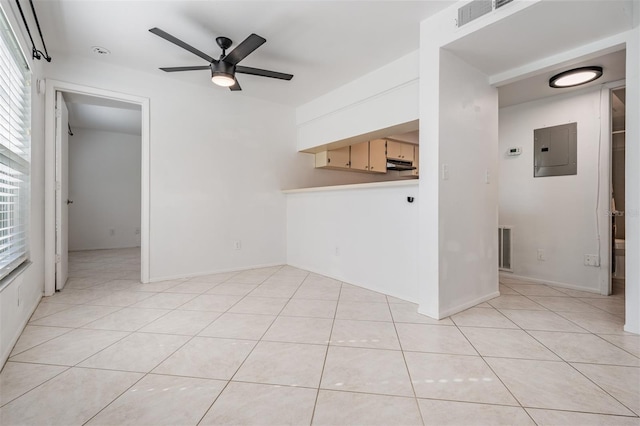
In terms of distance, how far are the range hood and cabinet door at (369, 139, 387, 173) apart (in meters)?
0.12

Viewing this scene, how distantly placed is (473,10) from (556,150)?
210 centimetres

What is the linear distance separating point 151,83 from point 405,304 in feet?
11.6

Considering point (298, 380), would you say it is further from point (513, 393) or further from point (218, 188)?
point (218, 188)

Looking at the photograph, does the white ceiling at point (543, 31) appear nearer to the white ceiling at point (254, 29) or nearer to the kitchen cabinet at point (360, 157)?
the white ceiling at point (254, 29)

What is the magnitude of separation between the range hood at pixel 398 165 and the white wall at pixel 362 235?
219 cm

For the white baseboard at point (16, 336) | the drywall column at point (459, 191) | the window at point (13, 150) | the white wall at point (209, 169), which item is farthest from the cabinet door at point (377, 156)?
the white baseboard at point (16, 336)

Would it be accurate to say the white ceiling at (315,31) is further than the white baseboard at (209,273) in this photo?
No

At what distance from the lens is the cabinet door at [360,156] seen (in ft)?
15.5

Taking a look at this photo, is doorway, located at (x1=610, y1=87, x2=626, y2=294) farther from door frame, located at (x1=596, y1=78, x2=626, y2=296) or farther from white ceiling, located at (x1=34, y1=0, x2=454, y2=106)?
white ceiling, located at (x1=34, y1=0, x2=454, y2=106)

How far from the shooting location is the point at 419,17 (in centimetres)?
222

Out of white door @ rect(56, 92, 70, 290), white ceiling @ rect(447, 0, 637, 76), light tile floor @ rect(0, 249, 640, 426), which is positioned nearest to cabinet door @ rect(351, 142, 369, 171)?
white ceiling @ rect(447, 0, 637, 76)

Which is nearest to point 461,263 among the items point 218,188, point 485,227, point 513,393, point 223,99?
point 485,227

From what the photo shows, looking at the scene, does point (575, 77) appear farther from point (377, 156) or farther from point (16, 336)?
point (16, 336)

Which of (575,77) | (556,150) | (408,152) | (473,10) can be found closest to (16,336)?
(473,10)
